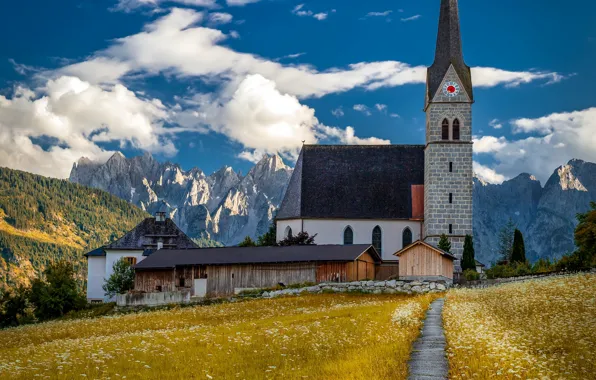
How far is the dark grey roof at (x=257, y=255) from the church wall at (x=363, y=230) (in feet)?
15.2

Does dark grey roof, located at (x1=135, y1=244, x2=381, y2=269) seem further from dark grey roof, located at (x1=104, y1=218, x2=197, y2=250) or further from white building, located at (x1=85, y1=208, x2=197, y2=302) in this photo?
dark grey roof, located at (x1=104, y1=218, x2=197, y2=250)

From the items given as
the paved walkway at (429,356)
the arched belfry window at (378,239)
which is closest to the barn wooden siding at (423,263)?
the arched belfry window at (378,239)

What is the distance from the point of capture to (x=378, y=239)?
7619 centimetres

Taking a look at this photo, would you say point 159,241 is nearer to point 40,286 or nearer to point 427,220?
point 40,286

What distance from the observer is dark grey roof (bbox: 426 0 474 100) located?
7350 cm

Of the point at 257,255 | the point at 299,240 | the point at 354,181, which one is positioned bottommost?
the point at 257,255

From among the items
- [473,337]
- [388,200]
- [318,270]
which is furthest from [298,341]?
[388,200]

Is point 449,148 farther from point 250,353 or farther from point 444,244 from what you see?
point 250,353

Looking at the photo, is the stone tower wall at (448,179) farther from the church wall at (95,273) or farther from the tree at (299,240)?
the church wall at (95,273)

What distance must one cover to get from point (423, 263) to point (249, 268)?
1533cm

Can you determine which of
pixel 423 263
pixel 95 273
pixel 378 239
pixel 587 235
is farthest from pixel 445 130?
pixel 95 273

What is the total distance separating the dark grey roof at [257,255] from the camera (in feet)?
209

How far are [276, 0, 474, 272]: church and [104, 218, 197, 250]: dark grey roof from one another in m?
16.2

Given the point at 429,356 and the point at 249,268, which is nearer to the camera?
the point at 429,356
